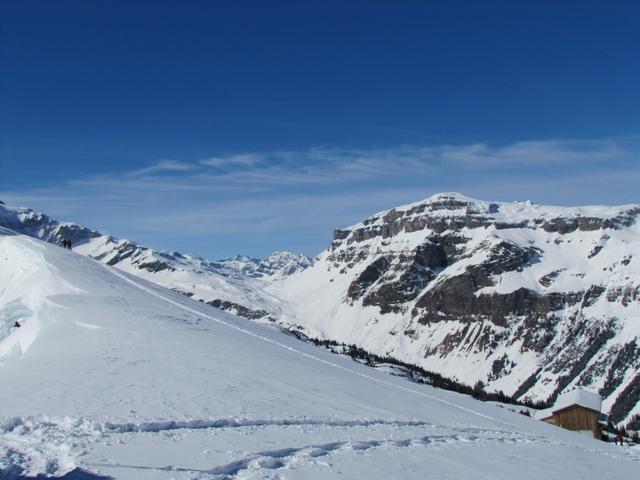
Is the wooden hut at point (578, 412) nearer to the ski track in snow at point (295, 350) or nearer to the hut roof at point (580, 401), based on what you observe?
the hut roof at point (580, 401)

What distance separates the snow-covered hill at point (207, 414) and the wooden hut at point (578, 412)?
3365 cm

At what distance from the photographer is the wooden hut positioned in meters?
74.4


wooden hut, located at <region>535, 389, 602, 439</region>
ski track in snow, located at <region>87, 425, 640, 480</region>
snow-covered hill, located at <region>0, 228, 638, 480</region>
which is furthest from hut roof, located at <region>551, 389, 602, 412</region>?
ski track in snow, located at <region>87, 425, 640, 480</region>

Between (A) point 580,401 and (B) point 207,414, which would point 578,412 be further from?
(B) point 207,414

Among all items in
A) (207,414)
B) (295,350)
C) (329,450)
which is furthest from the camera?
(295,350)

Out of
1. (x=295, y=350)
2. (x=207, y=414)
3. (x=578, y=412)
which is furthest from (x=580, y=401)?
(x=207, y=414)

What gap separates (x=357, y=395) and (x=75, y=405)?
60.4 feet

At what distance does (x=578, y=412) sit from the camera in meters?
75.9

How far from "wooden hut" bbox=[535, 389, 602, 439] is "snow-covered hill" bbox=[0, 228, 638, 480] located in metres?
33.6

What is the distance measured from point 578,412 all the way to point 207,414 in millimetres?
62691

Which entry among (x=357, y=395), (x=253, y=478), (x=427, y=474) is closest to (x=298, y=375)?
(x=357, y=395)

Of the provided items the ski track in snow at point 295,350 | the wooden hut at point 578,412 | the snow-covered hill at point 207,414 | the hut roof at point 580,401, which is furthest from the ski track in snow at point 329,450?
the hut roof at point 580,401

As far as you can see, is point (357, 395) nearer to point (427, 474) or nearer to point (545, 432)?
point (545, 432)

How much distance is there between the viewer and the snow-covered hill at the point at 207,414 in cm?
1962
